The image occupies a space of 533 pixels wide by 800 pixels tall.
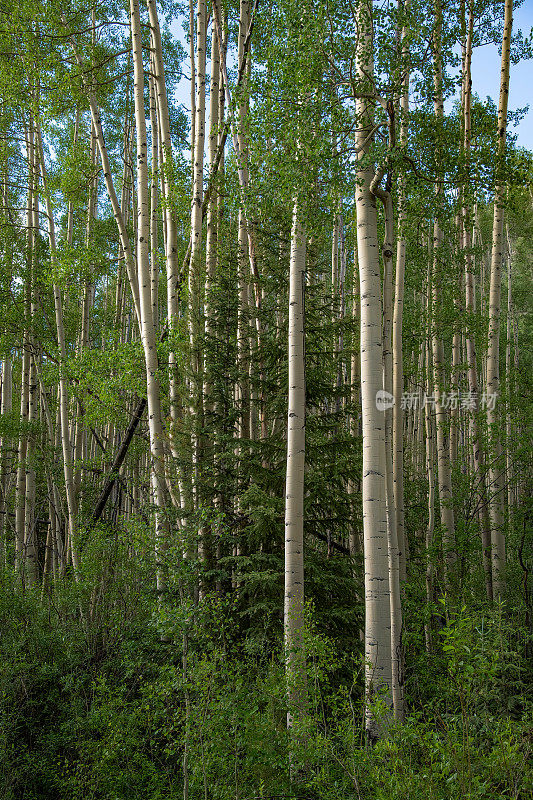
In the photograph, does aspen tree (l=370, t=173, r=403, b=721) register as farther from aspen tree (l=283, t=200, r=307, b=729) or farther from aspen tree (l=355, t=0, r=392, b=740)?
aspen tree (l=283, t=200, r=307, b=729)

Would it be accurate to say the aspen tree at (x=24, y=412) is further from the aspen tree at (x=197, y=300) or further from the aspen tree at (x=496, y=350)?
the aspen tree at (x=496, y=350)

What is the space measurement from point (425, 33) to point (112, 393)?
19.7 feet

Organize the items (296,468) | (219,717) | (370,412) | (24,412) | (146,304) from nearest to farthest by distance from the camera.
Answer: (219,717)
(370,412)
(296,468)
(146,304)
(24,412)

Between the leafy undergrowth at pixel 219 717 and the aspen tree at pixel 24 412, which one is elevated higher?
the aspen tree at pixel 24 412

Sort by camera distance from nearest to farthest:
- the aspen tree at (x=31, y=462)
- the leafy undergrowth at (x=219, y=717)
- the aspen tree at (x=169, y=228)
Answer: the leafy undergrowth at (x=219, y=717) < the aspen tree at (x=169, y=228) < the aspen tree at (x=31, y=462)

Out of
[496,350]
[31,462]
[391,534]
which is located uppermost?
[496,350]

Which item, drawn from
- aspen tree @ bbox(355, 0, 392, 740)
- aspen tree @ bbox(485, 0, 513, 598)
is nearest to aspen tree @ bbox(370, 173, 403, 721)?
aspen tree @ bbox(355, 0, 392, 740)

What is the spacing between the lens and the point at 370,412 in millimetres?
4754

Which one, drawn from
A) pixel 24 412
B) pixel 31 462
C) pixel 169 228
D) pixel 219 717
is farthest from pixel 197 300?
pixel 24 412

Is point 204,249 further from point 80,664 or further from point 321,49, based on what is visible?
point 80,664

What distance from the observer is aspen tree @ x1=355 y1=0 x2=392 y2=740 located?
4418 millimetres

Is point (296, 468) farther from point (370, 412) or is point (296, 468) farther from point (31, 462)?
point (31, 462)

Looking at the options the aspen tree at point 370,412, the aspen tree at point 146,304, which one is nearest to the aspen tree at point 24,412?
the aspen tree at point 146,304

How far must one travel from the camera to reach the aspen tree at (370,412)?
4.42 meters
